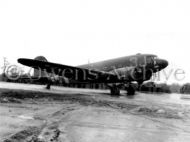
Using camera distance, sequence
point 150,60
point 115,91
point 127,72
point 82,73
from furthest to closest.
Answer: point 82,73 < point 150,60 < point 127,72 < point 115,91

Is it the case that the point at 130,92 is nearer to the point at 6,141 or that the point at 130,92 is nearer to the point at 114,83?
the point at 114,83

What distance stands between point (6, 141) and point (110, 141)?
1.57 metres

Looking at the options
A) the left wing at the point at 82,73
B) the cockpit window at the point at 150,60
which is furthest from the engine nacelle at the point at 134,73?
the cockpit window at the point at 150,60

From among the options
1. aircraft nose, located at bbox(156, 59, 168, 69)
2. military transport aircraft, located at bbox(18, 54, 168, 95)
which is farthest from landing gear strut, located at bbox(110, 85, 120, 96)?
aircraft nose, located at bbox(156, 59, 168, 69)

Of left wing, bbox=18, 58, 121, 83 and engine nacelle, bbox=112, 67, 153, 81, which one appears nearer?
left wing, bbox=18, 58, 121, 83

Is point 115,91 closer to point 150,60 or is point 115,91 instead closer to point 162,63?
point 150,60

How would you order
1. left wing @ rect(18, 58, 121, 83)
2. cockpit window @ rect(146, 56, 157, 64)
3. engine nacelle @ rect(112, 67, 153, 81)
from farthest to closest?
cockpit window @ rect(146, 56, 157, 64)
engine nacelle @ rect(112, 67, 153, 81)
left wing @ rect(18, 58, 121, 83)

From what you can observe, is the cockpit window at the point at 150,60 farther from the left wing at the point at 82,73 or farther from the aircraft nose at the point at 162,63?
the left wing at the point at 82,73

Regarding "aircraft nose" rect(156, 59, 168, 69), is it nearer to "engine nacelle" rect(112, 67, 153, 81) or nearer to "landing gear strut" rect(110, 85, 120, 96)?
"engine nacelle" rect(112, 67, 153, 81)

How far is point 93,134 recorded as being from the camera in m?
3.81

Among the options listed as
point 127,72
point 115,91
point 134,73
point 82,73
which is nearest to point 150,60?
point 134,73

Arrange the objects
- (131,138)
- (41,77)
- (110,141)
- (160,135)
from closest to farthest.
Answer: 1. (110,141)
2. (131,138)
3. (160,135)
4. (41,77)

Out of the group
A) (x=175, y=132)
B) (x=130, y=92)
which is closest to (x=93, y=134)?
(x=175, y=132)

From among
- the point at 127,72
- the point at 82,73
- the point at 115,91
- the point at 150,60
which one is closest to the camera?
the point at 115,91
